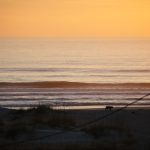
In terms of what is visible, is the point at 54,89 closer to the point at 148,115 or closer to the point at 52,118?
the point at 148,115

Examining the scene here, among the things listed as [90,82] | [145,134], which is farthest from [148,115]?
[90,82]

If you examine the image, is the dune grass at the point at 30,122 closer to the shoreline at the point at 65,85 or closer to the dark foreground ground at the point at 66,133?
the dark foreground ground at the point at 66,133

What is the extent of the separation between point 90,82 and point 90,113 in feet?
80.8

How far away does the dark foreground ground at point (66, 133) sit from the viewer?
13.4 m

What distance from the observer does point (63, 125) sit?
16625mm

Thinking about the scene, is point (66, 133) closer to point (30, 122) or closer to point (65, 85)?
point (30, 122)

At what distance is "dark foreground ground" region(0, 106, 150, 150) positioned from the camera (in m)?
13.4

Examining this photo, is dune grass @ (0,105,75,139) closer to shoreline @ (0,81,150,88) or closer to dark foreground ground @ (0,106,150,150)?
dark foreground ground @ (0,106,150,150)

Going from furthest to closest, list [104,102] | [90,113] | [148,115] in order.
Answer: [104,102] → [90,113] → [148,115]

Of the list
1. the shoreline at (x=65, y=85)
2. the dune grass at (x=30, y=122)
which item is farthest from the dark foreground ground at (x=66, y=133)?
the shoreline at (x=65, y=85)

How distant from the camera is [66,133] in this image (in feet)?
50.1

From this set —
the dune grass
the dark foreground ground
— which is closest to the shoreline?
the dune grass

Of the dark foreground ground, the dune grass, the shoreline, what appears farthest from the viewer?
the shoreline

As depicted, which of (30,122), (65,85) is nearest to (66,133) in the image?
(30,122)
